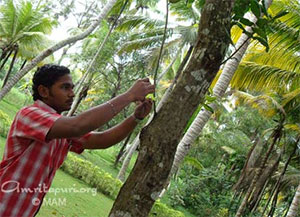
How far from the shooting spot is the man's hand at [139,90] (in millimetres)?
1976

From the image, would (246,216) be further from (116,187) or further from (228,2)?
(228,2)

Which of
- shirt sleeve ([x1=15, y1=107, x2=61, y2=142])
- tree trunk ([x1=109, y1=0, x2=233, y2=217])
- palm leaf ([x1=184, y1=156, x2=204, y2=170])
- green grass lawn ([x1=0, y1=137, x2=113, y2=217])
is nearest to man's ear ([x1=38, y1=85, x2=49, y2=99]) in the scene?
shirt sleeve ([x1=15, y1=107, x2=61, y2=142])

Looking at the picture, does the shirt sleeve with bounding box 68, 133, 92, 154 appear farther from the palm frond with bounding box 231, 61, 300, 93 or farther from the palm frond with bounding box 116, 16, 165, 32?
the palm frond with bounding box 116, 16, 165, 32

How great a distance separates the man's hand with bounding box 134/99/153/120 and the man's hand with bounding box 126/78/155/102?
193mm

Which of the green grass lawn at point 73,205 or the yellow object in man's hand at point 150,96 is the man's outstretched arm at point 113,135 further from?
the green grass lawn at point 73,205

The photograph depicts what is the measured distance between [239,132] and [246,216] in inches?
188

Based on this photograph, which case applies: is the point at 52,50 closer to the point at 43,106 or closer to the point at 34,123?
the point at 43,106

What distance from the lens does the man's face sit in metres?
2.06

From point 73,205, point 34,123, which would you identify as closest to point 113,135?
point 34,123

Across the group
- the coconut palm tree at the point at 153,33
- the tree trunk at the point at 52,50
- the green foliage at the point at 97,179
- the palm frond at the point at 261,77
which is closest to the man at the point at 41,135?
the tree trunk at the point at 52,50

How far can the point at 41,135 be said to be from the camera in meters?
1.79

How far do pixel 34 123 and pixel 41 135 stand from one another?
0.25 feet

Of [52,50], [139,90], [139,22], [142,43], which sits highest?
[139,22]

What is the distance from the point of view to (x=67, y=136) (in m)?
1.76
